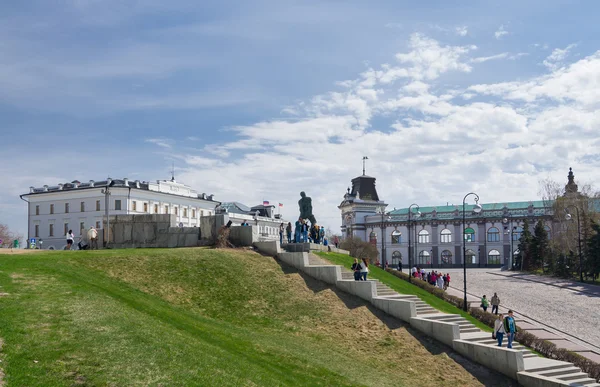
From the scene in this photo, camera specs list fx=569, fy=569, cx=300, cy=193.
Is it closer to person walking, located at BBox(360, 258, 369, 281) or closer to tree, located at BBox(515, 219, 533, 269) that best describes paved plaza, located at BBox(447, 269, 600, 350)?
person walking, located at BBox(360, 258, 369, 281)

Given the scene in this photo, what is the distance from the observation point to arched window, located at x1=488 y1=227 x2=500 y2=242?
107 m

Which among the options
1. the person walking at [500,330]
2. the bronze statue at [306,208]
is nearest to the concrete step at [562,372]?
the person walking at [500,330]

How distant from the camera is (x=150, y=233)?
32.4 m

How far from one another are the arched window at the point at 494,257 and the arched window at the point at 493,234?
2.28 metres

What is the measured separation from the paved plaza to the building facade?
43.6m

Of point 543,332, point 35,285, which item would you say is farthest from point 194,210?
point 35,285

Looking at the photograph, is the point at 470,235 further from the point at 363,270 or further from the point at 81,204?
the point at 363,270

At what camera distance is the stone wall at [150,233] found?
105 feet

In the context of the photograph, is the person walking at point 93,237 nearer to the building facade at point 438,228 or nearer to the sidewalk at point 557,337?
the sidewalk at point 557,337

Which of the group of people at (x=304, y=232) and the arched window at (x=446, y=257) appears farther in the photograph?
the arched window at (x=446, y=257)

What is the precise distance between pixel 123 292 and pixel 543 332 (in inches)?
893

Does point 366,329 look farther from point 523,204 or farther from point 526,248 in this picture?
point 523,204

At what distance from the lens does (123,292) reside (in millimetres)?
19891

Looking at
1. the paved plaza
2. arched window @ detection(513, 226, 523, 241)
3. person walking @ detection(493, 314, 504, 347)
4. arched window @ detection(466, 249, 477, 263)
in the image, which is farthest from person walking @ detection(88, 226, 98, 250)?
arched window @ detection(466, 249, 477, 263)
